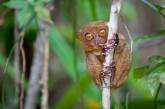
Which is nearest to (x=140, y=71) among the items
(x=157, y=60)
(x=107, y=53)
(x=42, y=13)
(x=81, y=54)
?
(x=157, y=60)

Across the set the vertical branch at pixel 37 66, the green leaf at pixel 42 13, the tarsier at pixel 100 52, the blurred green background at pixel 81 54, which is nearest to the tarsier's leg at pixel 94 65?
the tarsier at pixel 100 52

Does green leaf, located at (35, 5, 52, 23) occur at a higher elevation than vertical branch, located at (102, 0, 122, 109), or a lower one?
higher

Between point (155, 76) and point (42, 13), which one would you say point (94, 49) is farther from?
point (42, 13)

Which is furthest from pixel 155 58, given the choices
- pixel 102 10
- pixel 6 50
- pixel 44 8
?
pixel 6 50

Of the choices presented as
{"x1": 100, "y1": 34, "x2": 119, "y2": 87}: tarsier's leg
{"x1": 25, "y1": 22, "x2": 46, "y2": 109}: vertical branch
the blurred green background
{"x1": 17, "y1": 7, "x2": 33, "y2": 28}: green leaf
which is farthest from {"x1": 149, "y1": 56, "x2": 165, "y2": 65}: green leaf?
{"x1": 25, "y1": 22, "x2": 46, "y2": 109}: vertical branch

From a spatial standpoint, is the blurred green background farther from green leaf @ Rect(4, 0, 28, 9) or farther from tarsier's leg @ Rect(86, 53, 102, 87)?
tarsier's leg @ Rect(86, 53, 102, 87)

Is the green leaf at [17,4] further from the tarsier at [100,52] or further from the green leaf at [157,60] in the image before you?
the green leaf at [157,60]
